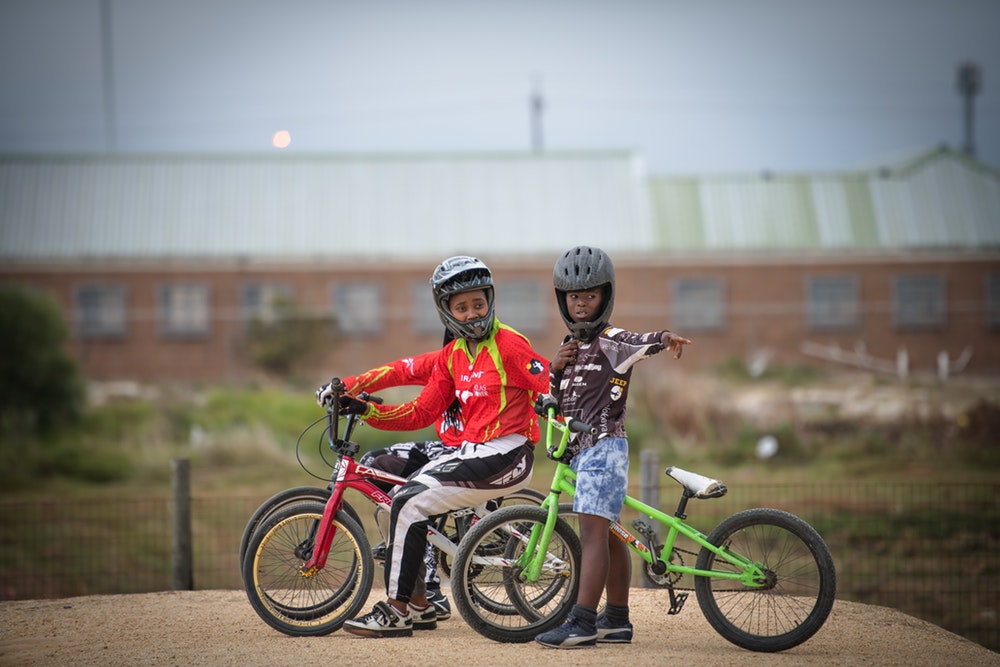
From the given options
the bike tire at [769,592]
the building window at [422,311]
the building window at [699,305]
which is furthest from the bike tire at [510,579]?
the building window at [699,305]

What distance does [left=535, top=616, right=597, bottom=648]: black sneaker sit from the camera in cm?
651

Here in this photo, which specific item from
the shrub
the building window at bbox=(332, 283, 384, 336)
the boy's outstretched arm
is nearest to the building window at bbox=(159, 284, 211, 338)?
the building window at bbox=(332, 283, 384, 336)

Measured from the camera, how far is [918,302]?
3172cm

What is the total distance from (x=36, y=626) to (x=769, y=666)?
170 inches

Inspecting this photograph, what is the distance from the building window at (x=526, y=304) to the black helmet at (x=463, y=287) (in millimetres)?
23945

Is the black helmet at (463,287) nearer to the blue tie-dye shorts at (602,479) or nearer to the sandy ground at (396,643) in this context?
the blue tie-dye shorts at (602,479)

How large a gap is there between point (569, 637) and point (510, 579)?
1.44 feet

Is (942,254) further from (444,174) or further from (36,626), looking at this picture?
(36,626)

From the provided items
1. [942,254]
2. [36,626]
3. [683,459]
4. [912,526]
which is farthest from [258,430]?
[942,254]

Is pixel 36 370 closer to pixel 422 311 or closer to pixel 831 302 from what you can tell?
pixel 422 311

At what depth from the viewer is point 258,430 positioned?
19.8 metres

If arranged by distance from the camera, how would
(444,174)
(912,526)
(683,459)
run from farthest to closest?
(444,174), (683,459), (912,526)

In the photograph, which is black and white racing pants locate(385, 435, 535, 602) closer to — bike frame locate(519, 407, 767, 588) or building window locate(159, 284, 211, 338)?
bike frame locate(519, 407, 767, 588)

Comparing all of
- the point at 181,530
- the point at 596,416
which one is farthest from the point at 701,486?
the point at 181,530
